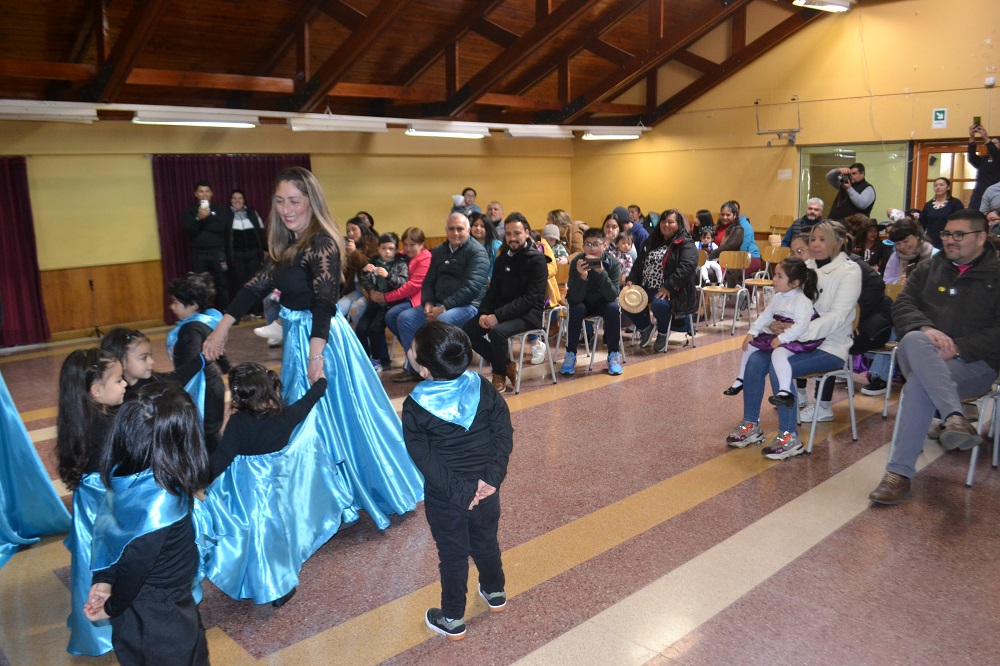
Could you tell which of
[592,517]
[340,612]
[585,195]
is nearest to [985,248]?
[592,517]

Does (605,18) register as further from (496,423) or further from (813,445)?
(496,423)

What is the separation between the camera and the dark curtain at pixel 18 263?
8336 mm

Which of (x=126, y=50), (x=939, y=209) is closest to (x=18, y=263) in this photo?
(x=126, y=50)

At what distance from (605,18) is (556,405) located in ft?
25.0

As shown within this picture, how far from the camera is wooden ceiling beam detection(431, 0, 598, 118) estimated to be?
9.10 meters

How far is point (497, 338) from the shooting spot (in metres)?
5.68

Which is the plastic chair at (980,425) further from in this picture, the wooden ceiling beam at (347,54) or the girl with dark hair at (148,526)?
the wooden ceiling beam at (347,54)

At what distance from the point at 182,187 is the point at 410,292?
15.5 feet

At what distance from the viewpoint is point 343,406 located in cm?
335

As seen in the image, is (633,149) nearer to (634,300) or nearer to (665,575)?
(634,300)

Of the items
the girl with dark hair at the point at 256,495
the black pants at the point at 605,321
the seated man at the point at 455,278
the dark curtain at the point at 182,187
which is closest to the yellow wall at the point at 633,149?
the dark curtain at the point at 182,187

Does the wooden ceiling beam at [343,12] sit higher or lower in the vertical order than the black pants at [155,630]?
higher

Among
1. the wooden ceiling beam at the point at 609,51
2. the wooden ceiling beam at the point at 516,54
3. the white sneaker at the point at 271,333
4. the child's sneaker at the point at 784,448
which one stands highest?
the wooden ceiling beam at the point at 609,51

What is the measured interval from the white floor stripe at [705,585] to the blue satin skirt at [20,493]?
2268 mm
